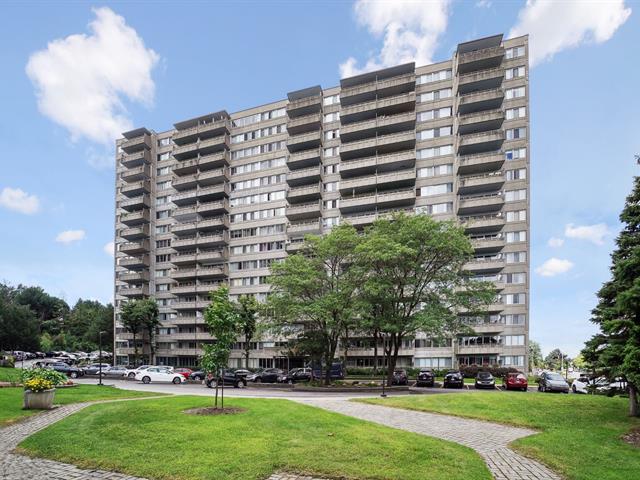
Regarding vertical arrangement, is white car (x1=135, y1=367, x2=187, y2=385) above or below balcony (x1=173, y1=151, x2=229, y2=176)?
below

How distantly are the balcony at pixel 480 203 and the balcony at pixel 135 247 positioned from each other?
59.3 meters

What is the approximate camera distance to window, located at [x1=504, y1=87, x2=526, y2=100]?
5741 centimetres

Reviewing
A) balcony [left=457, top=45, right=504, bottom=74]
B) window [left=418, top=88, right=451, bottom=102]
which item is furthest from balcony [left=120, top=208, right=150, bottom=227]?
balcony [left=457, top=45, right=504, bottom=74]

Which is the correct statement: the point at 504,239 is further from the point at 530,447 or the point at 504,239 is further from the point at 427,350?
the point at 530,447

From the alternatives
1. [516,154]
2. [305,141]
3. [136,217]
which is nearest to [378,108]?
[305,141]

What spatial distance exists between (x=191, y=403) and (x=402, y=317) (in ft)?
72.0

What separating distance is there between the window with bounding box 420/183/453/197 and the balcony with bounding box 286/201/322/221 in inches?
651

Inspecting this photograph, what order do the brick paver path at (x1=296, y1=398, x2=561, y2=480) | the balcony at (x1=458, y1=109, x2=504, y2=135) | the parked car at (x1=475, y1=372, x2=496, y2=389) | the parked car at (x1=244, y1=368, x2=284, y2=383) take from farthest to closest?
the balcony at (x1=458, y1=109, x2=504, y2=135)
the parked car at (x1=244, y1=368, x2=284, y2=383)
the parked car at (x1=475, y1=372, x2=496, y2=389)
the brick paver path at (x1=296, y1=398, x2=561, y2=480)

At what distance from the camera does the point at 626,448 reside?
41.5 ft

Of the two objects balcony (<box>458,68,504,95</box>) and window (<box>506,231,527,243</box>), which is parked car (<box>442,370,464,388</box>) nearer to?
window (<box>506,231,527,243</box>)

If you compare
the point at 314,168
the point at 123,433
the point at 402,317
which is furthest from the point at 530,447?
the point at 314,168

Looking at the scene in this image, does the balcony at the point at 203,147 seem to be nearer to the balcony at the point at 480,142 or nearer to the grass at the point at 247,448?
the balcony at the point at 480,142

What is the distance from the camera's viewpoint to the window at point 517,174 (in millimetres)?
55688

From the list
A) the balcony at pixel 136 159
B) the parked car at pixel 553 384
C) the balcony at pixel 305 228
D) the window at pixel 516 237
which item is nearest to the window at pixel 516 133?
the window at pixel 516 237
